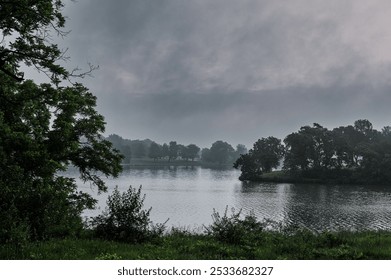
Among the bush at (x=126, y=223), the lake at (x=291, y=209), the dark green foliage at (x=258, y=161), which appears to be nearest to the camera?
the bush at (x=126, y=223)

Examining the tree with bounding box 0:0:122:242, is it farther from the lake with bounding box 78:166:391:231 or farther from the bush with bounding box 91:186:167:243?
the lake with bounding box 78:166:391:231

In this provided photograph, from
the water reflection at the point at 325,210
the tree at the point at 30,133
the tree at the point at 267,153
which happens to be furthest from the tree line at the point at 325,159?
the tree at the point at 30,133

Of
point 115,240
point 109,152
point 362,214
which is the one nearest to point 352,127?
point 362,214

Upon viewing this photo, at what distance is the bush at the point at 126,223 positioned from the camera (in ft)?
45.3

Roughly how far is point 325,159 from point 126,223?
140 m

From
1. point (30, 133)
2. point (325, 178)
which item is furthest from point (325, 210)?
point (325, 178)

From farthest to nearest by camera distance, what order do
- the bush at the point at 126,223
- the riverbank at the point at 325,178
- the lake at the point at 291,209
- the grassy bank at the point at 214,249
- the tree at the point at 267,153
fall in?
the tree at the point at 267,153, the riverbank at the point at 325,178, the lake at the point at 291,209, the bush at the point at 126,223, the grassy bank at the point at 214,249

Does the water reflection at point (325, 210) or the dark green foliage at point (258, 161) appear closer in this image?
the water reflection at point (325, 210)

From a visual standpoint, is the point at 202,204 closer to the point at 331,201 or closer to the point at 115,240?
the point at 331,201

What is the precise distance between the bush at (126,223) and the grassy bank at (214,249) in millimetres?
694

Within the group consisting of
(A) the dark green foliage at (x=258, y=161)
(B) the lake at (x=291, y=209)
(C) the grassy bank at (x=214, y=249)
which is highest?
(A) the dark green foliage at (x=258, y=161)

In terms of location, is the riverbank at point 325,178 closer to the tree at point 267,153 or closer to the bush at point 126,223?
the tree at point 267,153

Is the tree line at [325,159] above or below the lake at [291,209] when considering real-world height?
above

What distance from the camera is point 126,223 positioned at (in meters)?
14.0
